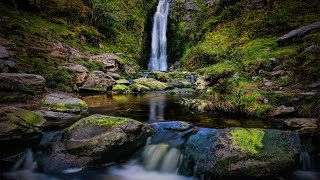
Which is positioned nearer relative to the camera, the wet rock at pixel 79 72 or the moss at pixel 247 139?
the moss at pixel 247 139

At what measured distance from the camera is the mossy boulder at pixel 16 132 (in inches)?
252

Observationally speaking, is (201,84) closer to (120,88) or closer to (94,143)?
(120,88)

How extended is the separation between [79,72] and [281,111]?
11.0 metres

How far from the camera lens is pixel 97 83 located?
15602 mm

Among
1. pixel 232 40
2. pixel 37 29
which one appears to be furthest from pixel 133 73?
pixel 232 40

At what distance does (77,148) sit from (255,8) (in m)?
24.0

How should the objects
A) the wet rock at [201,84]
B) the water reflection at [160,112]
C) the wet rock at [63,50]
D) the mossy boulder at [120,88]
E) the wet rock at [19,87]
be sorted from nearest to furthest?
the water reflection at [160,112] → the wet rock at [19,87] → the mossy boulder at [120,88] → the wet rock at [201,84] → the wet rock at [63,50]

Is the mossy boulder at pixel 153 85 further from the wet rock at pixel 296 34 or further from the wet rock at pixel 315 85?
the wet rock at pixel 296 34

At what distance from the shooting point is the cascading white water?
2754 cm

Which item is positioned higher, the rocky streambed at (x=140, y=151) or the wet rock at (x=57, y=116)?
the wet rock at (x=57, y=116)

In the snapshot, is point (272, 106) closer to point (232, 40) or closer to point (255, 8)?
point (232, 40)

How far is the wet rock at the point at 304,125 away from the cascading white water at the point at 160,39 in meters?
19.9

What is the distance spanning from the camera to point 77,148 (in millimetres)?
6250

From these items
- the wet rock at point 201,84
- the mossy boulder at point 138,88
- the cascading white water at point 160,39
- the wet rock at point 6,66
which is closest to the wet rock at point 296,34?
the wet rock at point 201,84
